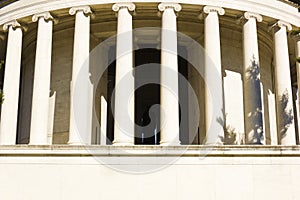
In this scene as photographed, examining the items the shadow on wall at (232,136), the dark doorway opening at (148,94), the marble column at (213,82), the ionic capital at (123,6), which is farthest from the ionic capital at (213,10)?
the shadow on wall at (232,136)

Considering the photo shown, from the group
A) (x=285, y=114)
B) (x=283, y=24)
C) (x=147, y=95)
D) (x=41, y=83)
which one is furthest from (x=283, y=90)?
(x=147, y=95)

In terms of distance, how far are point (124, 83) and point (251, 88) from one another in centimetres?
1237

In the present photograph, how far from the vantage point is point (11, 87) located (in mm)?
49562

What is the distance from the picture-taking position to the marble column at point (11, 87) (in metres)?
48.2

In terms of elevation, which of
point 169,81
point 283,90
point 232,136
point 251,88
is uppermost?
point 169,81

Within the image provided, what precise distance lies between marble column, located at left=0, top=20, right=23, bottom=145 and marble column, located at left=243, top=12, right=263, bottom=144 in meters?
22.8

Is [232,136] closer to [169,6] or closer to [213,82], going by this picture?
[213,82]

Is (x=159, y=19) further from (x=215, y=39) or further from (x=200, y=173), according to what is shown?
(x=200, y=173)

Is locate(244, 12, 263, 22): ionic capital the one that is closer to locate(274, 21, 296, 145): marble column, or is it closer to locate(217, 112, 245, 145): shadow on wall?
locate(274, 21, 296, 145): marble column

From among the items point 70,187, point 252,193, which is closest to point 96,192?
point 70,187

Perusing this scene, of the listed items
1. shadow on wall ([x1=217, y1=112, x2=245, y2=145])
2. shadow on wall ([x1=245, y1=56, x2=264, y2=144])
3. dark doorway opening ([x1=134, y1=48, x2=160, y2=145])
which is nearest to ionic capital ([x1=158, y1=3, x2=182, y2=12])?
shadow on wall ([x1=245, y1=56, x2=264, y2=144])

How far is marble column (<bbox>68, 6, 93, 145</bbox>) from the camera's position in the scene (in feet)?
151

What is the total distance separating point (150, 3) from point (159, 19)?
217 inches

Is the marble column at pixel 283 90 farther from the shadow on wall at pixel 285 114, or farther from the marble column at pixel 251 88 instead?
the marble column at pixel 251 88
